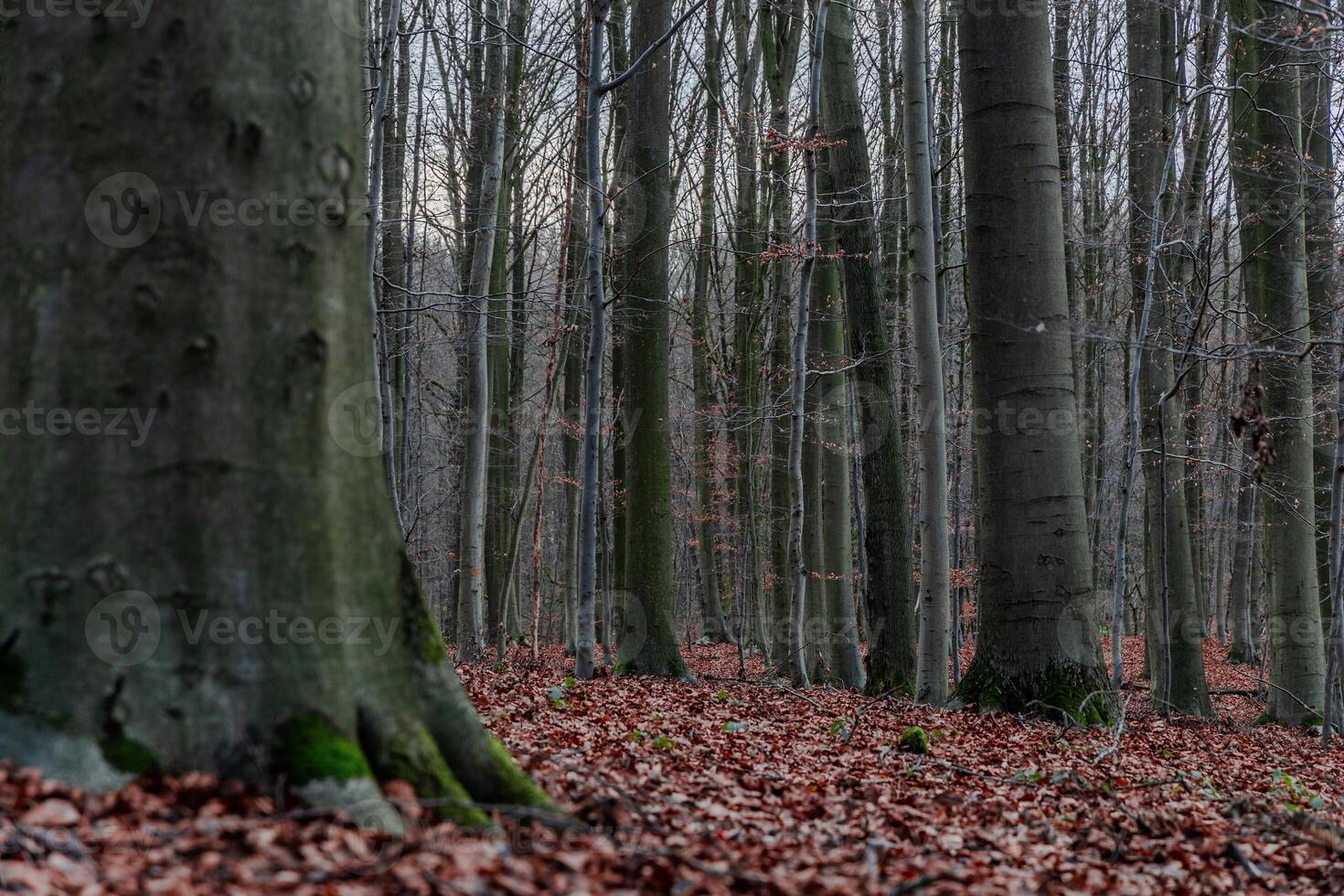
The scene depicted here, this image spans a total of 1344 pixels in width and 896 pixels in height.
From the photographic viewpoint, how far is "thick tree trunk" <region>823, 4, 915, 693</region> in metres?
9.77

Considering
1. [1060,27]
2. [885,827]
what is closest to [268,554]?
[885,827]

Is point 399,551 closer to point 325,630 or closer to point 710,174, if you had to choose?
point 325,630

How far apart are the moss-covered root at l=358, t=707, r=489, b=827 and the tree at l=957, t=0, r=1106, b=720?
5500mm

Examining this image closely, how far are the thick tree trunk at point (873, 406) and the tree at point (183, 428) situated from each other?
760cm

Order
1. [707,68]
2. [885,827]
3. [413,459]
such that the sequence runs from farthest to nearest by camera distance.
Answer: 1. [413,459]
2. [707,68]
3. [885,827]

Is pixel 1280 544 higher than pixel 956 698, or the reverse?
pixel 1280 544

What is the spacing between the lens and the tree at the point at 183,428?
8.14 ft

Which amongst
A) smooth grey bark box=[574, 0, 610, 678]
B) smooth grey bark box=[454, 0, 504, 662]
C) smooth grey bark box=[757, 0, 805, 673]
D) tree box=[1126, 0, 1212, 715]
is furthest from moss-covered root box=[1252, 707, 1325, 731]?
smooth grey bark box=[454, 0, 504, 662]

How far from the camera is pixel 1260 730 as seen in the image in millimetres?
9617

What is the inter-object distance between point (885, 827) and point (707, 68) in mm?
16092

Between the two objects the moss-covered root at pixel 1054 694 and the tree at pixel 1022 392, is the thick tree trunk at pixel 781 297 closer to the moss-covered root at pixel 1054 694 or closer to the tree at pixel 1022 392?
the tree at pixel 1022 392
